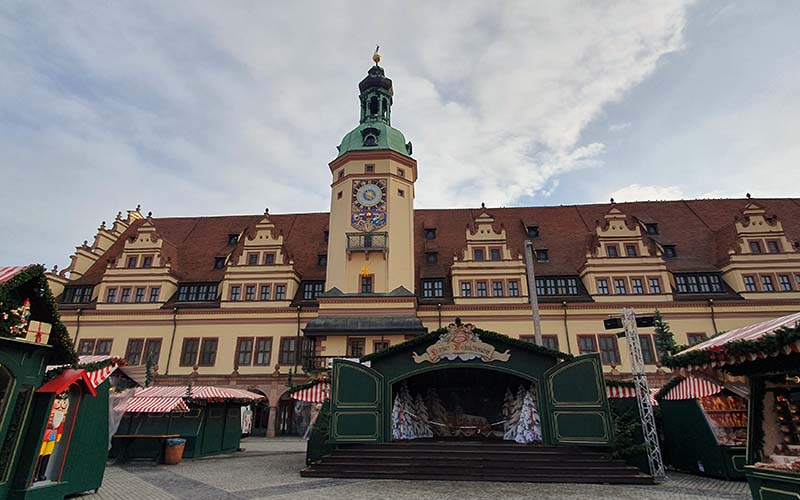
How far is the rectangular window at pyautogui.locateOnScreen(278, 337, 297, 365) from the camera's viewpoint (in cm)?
2861

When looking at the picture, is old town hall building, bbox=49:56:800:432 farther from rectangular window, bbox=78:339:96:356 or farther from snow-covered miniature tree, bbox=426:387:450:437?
snow-covered miniature tree, bbox=426:387:450:437

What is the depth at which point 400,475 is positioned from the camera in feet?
40.4

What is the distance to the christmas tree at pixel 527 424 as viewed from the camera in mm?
14002

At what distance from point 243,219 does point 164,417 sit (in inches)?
963

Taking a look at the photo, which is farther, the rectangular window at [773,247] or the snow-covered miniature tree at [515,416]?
the rectangular window at [773,247]

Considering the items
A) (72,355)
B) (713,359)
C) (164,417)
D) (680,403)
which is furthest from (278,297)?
(713,359)

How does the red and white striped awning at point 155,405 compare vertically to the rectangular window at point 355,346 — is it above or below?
below

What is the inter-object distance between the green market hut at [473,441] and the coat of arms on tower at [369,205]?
14.8 meters

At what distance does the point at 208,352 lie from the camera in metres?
29.1

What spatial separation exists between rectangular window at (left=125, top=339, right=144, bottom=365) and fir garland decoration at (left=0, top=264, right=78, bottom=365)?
23778 mm

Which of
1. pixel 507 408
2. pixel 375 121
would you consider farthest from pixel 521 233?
pixel 507 408

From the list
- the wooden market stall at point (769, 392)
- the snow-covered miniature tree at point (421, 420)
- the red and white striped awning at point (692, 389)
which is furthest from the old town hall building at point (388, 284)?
the wooden market stall at point (769, 392)

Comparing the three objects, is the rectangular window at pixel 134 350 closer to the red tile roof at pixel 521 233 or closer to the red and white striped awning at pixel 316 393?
the red tile roof at pixel 521 233

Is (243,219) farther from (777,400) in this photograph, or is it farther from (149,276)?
(777,400)
